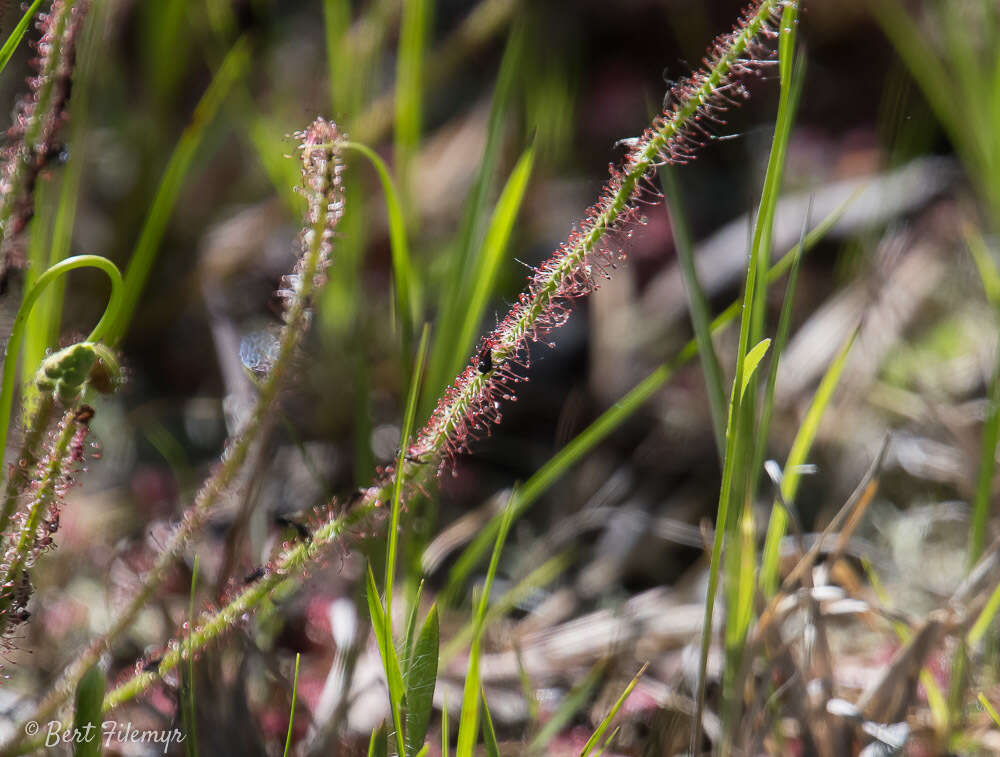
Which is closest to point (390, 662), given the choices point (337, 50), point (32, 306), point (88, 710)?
point (88, 710)

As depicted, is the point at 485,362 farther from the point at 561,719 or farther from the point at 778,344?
the point at 561,719

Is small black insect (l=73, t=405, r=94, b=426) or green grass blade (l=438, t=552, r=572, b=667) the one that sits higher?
small black insect (l=73, t=405, r=94, b=426)

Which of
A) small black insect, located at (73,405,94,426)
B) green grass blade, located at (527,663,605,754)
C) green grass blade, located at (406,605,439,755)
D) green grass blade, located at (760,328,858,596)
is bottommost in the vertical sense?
green grass blade, located at (527,663,605,754)

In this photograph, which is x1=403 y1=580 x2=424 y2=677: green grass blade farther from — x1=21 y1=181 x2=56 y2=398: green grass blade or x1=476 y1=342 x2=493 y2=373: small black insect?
x1=21 y1=181 x2=56 y2=398: green grass blade

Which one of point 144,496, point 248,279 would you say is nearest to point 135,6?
point 248,279

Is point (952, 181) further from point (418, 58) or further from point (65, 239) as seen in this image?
point (65, 239)

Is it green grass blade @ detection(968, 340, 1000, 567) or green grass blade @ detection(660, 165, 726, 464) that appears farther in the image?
green grass blade @ detection(968, 340, 1000, 567)

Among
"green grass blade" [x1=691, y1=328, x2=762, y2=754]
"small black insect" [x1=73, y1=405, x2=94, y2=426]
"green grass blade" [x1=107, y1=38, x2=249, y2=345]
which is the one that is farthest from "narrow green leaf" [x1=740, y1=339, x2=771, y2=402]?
"green grass blade" [x1=107, y1=38, x2=249, y2=345]
